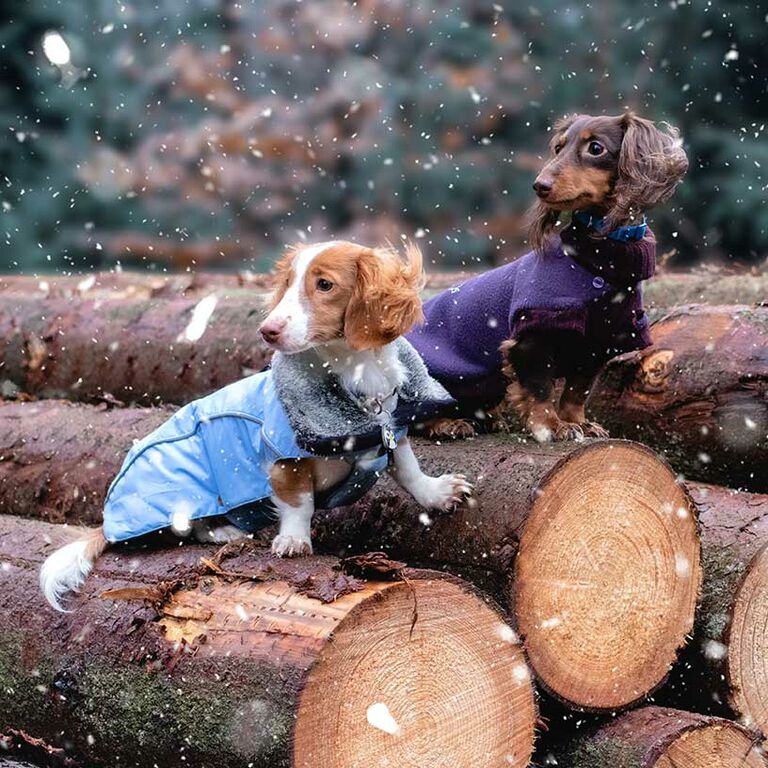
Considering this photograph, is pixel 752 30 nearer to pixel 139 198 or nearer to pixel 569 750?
pixel 139 198

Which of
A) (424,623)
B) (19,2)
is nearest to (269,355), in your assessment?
(424,623)

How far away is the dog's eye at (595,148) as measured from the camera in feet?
10.9

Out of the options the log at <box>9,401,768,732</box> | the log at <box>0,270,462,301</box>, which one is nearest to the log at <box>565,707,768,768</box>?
the log at <box>9,401,768,732</box>

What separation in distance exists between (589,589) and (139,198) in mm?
7775

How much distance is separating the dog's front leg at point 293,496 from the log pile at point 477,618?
12 cm

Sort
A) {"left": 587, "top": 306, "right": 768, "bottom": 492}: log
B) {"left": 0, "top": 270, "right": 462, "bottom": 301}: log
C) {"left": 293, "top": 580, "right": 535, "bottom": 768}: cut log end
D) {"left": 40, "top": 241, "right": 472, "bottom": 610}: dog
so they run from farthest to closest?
{"left": 0, "top": 270, "right": 462, "bottom": 301}: log
{"left": 587, "top": 306, "right": 768, "bottom": 492}: log
{"left": 40, "top": 241, "right": 472, "bottom": 610}: dog
{"left": 293, "top": 580, "right": 535, "bottom": 768}: cut log end

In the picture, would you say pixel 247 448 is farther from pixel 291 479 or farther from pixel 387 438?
pixel 387 438

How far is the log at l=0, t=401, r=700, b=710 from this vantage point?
2969 millimetres

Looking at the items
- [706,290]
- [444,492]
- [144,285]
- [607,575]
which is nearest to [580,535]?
[607,575]

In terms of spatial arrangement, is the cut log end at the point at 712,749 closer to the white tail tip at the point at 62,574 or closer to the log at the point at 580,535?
the log at the point at 580,535

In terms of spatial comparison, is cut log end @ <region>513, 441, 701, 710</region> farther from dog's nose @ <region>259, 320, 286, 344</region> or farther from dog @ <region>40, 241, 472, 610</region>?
dog's nose @ <region>259, 320, 286, 344</region>

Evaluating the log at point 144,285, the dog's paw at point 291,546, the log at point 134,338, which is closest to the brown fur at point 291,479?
the dog's paw at point 291,546

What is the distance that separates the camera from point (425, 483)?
315 cm

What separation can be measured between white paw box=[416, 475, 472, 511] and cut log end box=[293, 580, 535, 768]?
1.44ft
